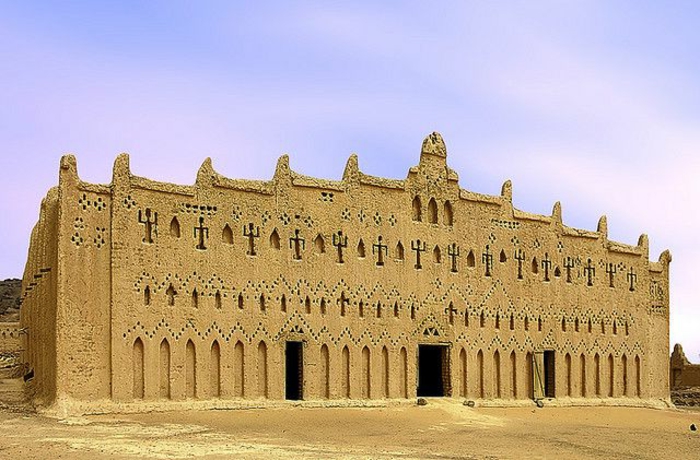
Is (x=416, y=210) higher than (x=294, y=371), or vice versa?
(x=416, y=210)

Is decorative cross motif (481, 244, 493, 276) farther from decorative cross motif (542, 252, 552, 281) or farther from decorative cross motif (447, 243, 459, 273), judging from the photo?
decorative cross motif (542, 252, 552, 281)

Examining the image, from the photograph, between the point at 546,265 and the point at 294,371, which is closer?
the point at 294,371

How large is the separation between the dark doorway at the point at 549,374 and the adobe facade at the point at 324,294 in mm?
62

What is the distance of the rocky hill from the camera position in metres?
43.1

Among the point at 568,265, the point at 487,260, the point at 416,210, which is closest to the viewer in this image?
the point at 416,210

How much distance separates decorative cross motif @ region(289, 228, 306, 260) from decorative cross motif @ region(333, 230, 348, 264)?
0.93 meters

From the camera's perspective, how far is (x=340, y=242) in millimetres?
23125

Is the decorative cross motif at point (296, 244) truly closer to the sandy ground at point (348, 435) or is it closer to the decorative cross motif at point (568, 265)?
the sandy ground at point (348, 435)

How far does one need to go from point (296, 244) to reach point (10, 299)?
30.0 m

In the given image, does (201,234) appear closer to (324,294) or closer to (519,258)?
(324,294)

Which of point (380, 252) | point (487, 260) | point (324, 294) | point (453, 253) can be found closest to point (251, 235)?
point (324, 294)

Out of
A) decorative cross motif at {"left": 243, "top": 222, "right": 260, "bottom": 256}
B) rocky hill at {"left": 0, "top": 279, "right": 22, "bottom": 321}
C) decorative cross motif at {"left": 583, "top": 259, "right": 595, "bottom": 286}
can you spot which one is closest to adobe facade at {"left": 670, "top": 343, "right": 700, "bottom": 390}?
decorative cross motif at {"left": 583, "top": 259, "right": 595, "bottom": 286}

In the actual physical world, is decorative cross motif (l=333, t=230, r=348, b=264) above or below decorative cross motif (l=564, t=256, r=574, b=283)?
above

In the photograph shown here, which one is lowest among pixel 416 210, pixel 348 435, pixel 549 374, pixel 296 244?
pixel 348 435
